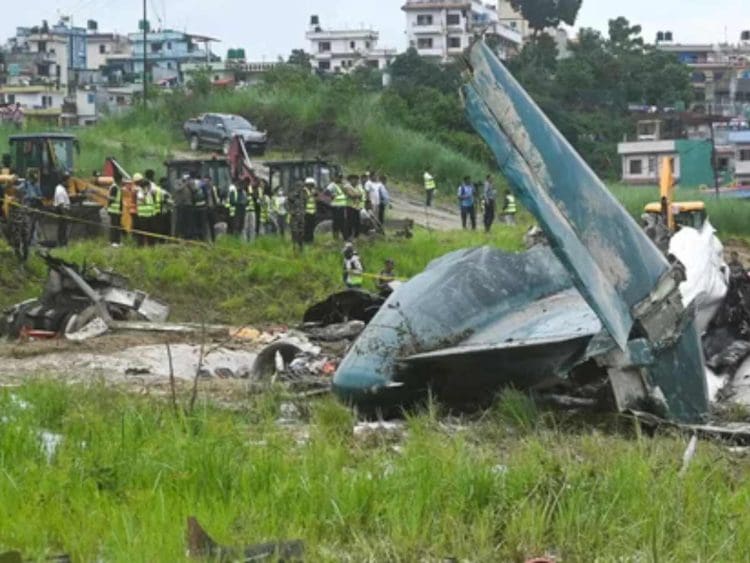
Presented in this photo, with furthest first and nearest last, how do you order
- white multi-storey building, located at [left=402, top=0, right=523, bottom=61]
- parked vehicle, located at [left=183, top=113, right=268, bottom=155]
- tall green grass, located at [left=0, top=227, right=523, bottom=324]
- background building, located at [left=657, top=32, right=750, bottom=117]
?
white multi-storey building, located at [left=402, top=0, right=523, bottom=61], background building, located at [left=657, top=32, right=750, bottom=117], parked vehicle, located at [left=183, top=113, right=268, bottom=155], tall green grass, located at [left=0, top=227, right=523, bottom=324]

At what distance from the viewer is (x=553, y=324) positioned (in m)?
9.76

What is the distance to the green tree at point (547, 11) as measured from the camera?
79.2m

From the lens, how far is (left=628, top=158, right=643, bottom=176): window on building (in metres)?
62.3

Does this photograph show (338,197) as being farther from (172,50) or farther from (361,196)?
(172,50)

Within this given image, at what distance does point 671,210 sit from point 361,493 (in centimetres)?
1617

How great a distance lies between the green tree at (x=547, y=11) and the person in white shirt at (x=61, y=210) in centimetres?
5616

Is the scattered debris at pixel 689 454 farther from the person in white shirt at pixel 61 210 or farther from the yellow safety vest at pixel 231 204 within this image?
the yellow safety vest at pixel 231 204

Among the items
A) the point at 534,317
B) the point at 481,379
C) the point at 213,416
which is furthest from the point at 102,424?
the point at 534,317

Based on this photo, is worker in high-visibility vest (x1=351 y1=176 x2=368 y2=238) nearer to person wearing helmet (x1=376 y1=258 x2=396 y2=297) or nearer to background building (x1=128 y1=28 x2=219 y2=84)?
person wearing helmet (x1=376 y1=258 x2=396 y2=297)

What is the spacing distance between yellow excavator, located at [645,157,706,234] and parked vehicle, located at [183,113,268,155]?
22.2 meters

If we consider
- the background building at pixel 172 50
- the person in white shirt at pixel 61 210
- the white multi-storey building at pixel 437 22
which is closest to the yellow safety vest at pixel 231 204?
the person in white shirt at pixel 61 210

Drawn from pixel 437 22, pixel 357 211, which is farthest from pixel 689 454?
pixel 437 22

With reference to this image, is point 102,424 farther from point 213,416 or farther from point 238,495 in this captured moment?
point 238,495

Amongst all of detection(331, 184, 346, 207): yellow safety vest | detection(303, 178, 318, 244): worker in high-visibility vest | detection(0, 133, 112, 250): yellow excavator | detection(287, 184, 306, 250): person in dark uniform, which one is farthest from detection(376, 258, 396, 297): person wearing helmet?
detection(0, 133, 112, 250): yellow excavator
